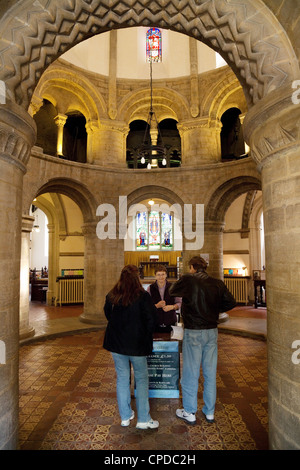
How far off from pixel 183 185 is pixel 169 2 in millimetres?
6502

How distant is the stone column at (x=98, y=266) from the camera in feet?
30.2

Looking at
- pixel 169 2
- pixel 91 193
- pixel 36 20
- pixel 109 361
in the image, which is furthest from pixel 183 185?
pixel 36 20

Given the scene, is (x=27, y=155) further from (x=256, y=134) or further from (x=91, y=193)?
(x=91, y=193)

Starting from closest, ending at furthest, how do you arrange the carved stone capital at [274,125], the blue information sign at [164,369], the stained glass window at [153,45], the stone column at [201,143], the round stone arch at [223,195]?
the carved stone capital at [274,125], the blue information sign at [164,369], the round stone arch at [223,195], the stone column at [201,143], the stained glass window at [153,45]

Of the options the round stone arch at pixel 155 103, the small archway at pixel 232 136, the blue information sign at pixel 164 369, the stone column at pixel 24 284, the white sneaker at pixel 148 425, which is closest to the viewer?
the white sneaker at pixel 148 425

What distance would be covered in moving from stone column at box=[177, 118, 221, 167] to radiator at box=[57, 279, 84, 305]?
6485mm

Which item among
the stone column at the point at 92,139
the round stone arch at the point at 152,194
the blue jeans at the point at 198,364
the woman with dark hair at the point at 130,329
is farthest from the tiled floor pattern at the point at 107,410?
the stone column at the point at 92,139

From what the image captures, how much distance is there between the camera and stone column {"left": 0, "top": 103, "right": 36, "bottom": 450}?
8.16 ft

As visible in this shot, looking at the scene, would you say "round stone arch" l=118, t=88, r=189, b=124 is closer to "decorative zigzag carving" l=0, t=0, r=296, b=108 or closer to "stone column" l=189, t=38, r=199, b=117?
"stone column" l=189, t=38, r=199, b=117

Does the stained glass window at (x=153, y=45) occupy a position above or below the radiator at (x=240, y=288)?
above

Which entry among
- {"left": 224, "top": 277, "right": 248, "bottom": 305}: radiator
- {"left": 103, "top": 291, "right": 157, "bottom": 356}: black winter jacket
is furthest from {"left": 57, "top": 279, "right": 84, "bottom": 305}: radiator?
{"left": 103, "top": 291, "right": 157, "bottom": 356}: black winter jacket

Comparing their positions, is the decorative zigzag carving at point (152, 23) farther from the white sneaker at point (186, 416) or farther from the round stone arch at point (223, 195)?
the round stone arch at point (223, 195)

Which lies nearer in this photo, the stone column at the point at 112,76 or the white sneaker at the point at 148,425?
the white sneaker at the point at 148,425

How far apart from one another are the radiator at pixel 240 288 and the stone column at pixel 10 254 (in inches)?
404
